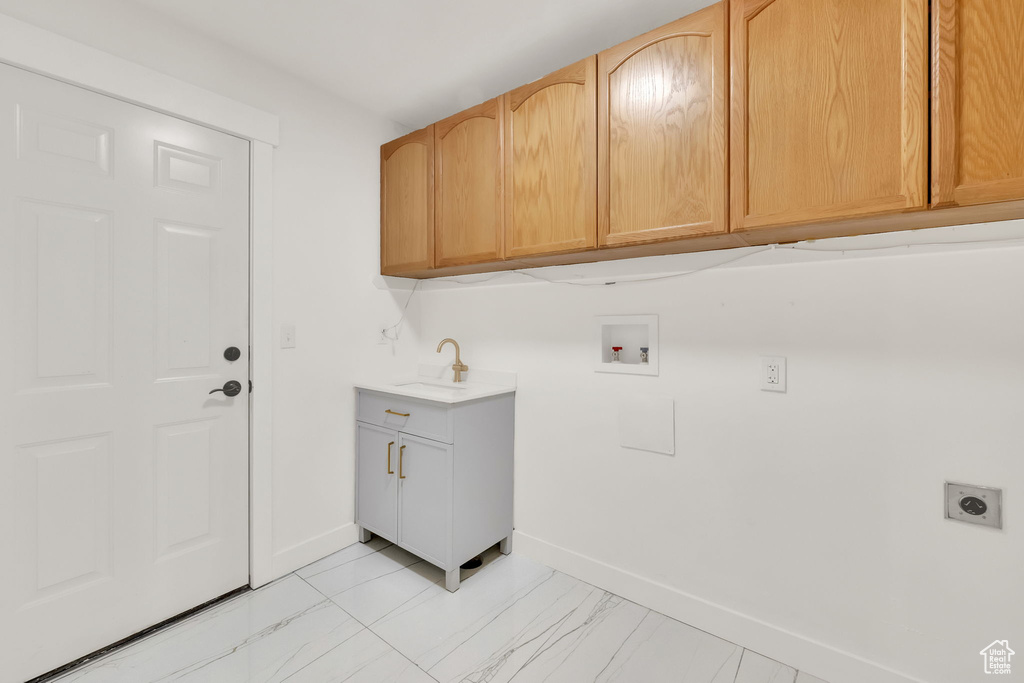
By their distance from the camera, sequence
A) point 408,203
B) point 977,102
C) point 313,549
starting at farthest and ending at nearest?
point 408,203, point 313,549, point 977,102

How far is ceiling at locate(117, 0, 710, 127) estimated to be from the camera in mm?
1626

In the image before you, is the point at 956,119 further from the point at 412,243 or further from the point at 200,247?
the point at 200,247

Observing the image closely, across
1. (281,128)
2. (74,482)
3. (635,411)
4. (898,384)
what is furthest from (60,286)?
(898,384)

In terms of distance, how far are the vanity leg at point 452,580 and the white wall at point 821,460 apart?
1.72 feet

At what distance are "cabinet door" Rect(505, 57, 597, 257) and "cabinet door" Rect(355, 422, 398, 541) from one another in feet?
3.89

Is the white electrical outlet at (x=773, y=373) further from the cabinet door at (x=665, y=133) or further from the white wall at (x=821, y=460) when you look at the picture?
the cabinet door at (x=665, y=133)

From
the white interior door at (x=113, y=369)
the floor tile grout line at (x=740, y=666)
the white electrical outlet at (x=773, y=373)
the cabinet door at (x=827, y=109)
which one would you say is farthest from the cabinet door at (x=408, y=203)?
the floor tile grout line at (x=740, y=666)

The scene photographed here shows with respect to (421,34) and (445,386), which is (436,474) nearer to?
(445,386)

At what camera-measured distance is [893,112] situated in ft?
3.67

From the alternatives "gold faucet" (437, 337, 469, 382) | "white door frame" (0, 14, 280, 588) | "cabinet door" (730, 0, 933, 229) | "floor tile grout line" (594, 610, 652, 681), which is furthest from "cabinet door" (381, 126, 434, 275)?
"floor tile grout line" (594, 610, 652, 681)

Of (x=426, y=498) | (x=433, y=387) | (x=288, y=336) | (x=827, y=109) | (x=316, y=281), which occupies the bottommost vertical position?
(x=426, y=498)

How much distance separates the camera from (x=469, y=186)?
2.04 m

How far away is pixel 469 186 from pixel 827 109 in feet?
4.46

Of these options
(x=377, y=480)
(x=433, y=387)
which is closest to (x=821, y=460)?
(x=433, y=387)
